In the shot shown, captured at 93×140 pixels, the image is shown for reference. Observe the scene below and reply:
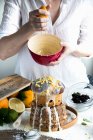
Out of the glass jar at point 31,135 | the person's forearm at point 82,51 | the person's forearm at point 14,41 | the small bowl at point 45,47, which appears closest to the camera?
the glass jar at point 31,135

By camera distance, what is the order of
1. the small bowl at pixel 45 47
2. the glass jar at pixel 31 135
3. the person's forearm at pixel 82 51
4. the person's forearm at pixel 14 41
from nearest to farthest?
the glass jar at pixel 31 135
the small bowl at pixel 45 47
the person's forearm at pixel 14 41
the person's forearm at pixel 82 51

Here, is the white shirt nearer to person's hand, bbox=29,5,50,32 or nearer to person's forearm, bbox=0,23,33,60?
person's forearm, bbox=0,23,33,60

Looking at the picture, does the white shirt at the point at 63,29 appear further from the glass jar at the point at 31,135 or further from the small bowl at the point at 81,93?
the glass jar at the point at 31,135

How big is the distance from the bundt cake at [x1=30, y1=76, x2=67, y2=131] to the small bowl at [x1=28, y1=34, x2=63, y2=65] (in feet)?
0.29

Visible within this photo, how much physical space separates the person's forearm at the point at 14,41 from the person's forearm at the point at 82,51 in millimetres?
209

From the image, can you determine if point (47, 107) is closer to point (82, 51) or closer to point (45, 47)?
point (45, 47)

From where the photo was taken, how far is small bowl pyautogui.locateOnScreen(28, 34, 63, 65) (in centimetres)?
120

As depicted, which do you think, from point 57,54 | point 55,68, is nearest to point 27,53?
point 55,68

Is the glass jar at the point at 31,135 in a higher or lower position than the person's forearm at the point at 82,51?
lower

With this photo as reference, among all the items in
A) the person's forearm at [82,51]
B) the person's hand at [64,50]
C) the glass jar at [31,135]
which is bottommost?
the glass jar at [31,135]

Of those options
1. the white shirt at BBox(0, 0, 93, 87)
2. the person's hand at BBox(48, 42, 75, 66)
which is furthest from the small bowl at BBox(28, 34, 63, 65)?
the white shirt at BBox(0, 0, 93, 87)

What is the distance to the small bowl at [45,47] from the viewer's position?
120cm

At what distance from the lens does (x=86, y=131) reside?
1.13 metres

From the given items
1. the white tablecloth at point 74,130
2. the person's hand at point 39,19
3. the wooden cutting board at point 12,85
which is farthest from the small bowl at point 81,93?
the person's hand at point 39,19
